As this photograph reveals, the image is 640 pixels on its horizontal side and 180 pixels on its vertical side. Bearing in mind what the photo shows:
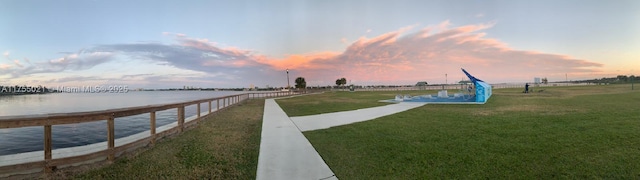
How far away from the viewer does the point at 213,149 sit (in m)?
6.24

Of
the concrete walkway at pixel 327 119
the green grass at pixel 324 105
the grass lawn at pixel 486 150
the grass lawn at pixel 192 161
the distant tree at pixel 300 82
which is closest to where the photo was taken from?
the grass lawn at pixel 486 150

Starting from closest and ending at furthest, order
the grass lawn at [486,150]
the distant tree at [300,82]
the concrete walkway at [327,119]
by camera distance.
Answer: the grass lawn at [486,150] < the concrete walkway at [327,119] < the distant tree at [300,82]

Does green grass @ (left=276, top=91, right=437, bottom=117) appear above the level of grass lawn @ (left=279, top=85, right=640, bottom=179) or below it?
above

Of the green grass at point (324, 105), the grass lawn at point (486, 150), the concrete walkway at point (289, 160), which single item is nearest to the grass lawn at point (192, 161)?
the concrete walkway at point (289, 160)

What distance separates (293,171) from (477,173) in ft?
9.02

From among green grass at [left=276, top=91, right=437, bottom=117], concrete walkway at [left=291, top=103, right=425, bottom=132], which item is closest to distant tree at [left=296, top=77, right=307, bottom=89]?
green grass at [left=276, top=91, right=437, bottom=117]

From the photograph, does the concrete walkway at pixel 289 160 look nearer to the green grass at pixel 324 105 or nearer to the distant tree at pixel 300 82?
the green grass at pixel 324 105

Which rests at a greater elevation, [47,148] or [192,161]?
[47,148]

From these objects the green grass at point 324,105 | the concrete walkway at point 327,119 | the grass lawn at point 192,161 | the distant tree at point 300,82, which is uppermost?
the distant tree at point 300,82

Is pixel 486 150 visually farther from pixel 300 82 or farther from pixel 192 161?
pixel 300 82

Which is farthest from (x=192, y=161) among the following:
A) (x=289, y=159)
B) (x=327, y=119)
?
(x=327, y=119)

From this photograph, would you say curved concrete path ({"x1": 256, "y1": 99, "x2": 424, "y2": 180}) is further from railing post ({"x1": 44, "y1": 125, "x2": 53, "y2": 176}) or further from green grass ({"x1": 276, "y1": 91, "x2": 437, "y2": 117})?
green grass ({"x1": 276, "y1": 91, "x2": 437, "y2": 117})

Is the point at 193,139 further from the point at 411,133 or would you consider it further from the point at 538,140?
the point at 538,140

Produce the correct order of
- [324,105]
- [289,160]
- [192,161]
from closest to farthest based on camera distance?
[289,160], [192,161], [324,105]
